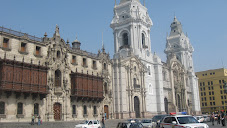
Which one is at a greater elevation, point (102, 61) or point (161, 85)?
point (102, 61)

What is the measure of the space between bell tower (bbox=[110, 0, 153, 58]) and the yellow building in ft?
174

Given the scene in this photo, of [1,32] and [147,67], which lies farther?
[147,67]

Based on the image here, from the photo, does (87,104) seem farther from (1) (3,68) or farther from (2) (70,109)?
(1) (3,68)

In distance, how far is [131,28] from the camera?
60.9 m

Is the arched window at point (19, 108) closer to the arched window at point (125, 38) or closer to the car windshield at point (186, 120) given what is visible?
the car windshield at point (186, 120)

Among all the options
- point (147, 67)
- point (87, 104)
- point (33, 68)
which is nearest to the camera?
point (33, 68)

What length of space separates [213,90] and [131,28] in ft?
197

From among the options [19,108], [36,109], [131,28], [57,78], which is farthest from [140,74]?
[19,108]

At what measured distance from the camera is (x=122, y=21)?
6266 cm

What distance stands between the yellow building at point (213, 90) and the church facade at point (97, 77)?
2716 centimetres

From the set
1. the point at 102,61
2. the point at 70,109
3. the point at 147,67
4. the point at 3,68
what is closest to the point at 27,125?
the point at 3,68

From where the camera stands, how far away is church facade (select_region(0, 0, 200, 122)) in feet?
115

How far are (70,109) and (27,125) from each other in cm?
1143

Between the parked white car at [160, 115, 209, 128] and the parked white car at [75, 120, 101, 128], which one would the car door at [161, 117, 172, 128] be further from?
the parked white car at [75, 120, 101, 128]
